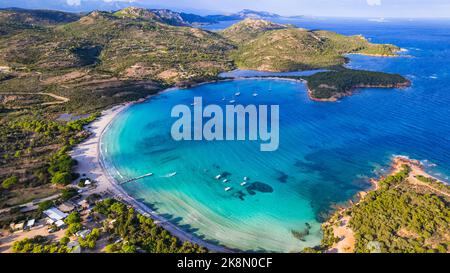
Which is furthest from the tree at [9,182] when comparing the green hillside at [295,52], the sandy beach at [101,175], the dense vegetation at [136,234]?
the green hillside at [295,52]

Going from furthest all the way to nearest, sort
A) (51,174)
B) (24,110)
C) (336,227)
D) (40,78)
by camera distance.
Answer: (40,78) < (24,110) < (51,174) < (336,227)

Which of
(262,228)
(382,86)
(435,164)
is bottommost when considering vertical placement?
(262,228)

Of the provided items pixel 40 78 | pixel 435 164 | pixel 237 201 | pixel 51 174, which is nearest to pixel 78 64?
pixel 40 78

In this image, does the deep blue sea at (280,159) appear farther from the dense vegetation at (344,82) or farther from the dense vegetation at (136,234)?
the dense vegetation at (344,82)

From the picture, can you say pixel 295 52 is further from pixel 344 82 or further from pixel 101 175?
pixel 101 175

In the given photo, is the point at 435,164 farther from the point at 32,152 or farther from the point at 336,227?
the point at 32,152
